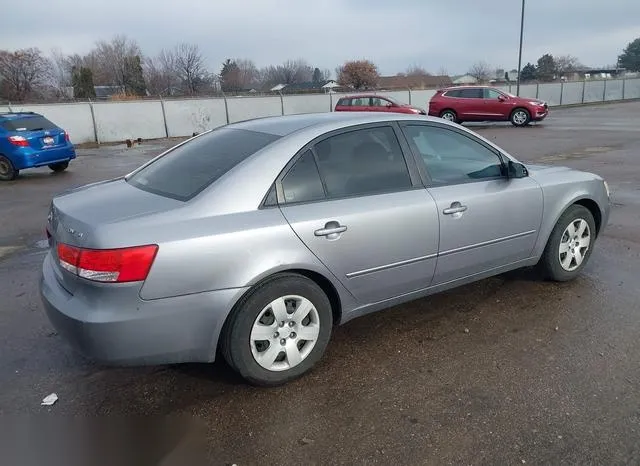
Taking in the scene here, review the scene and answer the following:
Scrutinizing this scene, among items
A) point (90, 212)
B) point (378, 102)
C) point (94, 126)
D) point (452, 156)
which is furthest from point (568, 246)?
point (94, 126)

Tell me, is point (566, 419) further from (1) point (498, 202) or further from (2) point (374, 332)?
(1) point (498, 202)

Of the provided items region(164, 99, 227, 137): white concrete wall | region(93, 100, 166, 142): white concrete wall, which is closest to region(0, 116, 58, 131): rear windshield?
region(93, 100, 166, 142): white concrete wall

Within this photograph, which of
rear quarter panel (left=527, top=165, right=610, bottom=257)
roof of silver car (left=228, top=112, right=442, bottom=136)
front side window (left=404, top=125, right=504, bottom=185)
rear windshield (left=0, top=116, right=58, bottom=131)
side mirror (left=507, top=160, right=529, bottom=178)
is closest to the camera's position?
roof of silver car (left=228, top=112, right=442, bottom=136)

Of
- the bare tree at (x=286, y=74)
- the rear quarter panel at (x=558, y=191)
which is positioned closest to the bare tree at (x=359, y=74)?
the bare tree at (x=286, y=74)

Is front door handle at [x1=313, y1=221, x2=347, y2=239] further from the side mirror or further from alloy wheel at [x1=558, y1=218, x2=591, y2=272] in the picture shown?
alloy wheel at [x1=558, y1=218, x2=591, y2=272]

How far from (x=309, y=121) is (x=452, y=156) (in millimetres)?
1125

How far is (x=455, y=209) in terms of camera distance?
3.62m

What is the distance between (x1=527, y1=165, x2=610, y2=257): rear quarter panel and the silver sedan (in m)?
0.03

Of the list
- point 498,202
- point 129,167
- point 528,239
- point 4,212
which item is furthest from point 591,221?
point 129,167

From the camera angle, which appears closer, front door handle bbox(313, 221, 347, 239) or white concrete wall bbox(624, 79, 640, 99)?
front door handle bbox(313, 221, 347, 239)

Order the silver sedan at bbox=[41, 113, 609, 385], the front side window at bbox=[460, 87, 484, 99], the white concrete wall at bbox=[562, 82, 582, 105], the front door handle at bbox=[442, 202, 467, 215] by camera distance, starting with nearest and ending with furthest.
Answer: the silver sedan at bbox=[41, 113, 609, 385] → the front door handle at bbox=[442, 202, 467, 215] → the front side window at bbox=[460, 87, 484, 99] → the white concrete wall at bbox=[562, 82, 582, 105]

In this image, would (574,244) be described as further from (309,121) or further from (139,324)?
(139,324)

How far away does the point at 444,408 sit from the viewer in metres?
2.85

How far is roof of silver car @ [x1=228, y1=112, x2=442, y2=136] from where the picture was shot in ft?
11.4
